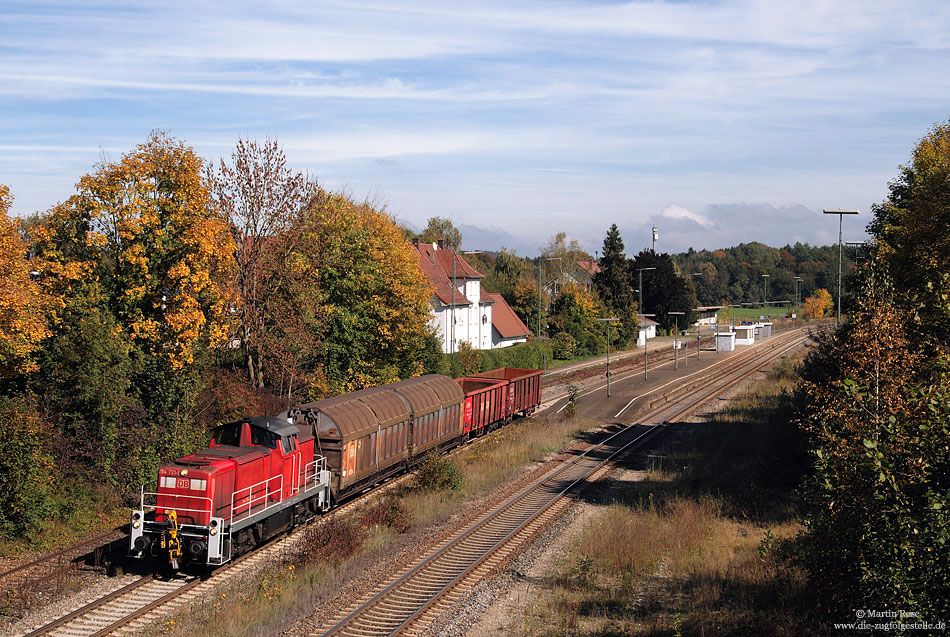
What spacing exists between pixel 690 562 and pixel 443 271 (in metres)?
59.3

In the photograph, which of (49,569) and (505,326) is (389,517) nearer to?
(49,569)

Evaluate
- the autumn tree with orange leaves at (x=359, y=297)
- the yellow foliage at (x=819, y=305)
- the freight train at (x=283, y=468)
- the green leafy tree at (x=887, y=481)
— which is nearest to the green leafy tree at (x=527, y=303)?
the autumn tree with orange leaves at (x=359, y=297)

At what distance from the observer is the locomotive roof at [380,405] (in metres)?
22.8

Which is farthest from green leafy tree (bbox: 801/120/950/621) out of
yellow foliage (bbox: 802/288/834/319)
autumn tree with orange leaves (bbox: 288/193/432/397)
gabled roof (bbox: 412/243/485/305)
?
yellow foliage (bbox: 802/288/834/319)

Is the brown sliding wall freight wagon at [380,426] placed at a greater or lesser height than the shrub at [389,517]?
greater

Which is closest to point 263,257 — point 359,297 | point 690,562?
point 359,297

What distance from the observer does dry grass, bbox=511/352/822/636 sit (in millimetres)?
14938

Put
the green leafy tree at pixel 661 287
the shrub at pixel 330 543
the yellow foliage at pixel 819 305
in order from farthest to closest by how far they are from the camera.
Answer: the yellow foliage at pixel 819 305 < the green leafy tree at pixel 661 287 < the shrub at pixel 330 543

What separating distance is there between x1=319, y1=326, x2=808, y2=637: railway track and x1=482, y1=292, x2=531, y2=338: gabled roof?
153 ft

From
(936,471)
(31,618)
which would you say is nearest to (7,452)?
(31,618)

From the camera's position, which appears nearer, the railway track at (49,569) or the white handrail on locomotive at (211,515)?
the railway track at (49,569)

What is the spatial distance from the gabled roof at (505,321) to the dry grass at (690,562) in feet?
169

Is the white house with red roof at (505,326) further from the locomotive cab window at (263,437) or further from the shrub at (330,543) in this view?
the locomotive cab window at (263,437)

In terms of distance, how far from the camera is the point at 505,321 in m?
84.1
